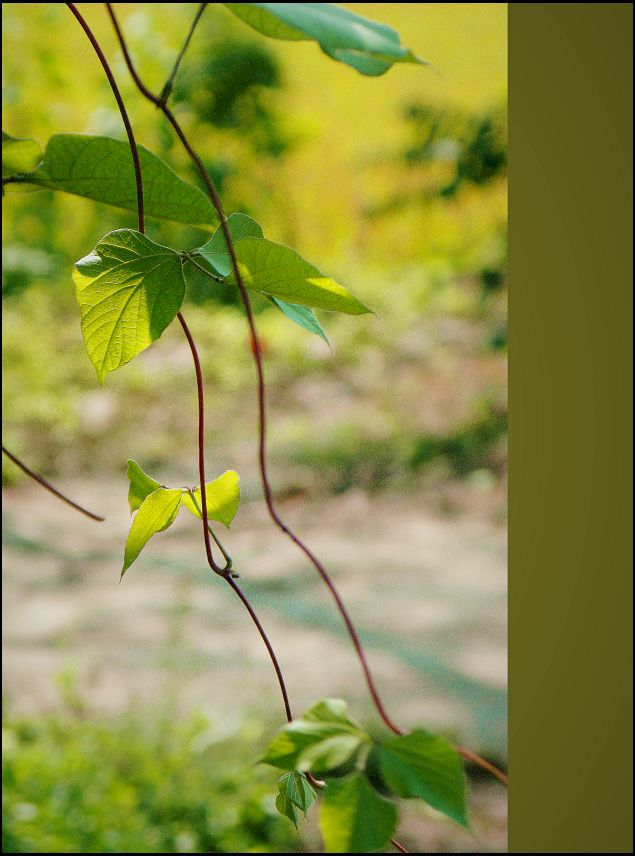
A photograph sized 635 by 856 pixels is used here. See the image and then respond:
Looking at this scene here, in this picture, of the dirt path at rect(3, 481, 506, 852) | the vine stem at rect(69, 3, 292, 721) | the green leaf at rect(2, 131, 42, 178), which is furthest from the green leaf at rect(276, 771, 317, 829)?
the dirt path at rect(3, 481, 506, 852)

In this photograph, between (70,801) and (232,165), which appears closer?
(70,801)

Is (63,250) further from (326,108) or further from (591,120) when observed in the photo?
(591,120)

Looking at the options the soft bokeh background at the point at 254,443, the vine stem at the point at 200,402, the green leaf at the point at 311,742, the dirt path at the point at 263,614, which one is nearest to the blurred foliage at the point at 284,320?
the soft bokeh background at the point at 254,443

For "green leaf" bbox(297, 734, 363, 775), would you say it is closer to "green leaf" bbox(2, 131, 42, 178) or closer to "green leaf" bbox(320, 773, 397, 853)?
"green leaf" bbox(320, 773, 397, 853)

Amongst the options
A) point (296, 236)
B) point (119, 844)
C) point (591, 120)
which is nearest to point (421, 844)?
point (119, 844)

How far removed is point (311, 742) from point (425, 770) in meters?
A: 0.03

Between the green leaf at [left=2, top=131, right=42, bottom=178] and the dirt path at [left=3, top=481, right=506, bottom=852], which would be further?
the dirt path at [left=3, top=481, right=506, bottom=852]

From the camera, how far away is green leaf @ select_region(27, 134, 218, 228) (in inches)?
12.5

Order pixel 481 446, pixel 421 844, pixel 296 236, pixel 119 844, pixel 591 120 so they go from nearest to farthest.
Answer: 1. pixel 591 120
2. pixel 119 844
3. pixel 421 844
4. pixel 481 446
5. pixel 296 236

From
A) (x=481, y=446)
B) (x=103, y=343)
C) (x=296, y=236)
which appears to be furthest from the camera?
(x=296, y=236)

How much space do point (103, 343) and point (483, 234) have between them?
246cm

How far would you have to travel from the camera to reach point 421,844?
3.66 ft

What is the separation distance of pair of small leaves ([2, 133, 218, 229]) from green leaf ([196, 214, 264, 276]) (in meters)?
0.09

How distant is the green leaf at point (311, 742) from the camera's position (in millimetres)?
181
